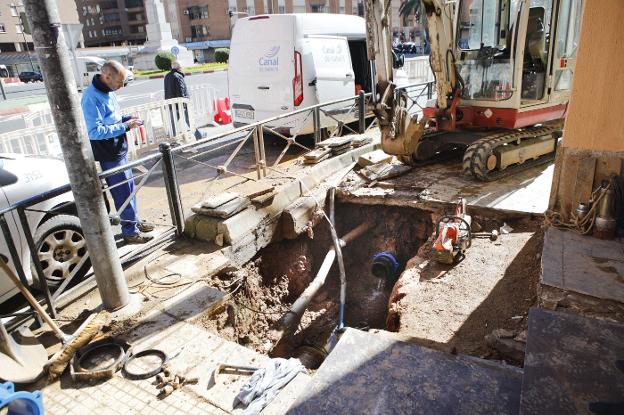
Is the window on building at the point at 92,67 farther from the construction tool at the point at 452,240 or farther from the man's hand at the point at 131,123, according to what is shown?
the construction tool at the point at 452,240

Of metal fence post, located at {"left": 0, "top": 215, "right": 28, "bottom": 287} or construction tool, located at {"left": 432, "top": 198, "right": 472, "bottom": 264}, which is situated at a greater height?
metal fence post, located at {"left": 0, "top": 215, "right": 28, "bottom": 287}

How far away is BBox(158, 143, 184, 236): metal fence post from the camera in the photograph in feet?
17.8

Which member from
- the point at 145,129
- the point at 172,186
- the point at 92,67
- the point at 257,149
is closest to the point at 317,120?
the point at 257,149

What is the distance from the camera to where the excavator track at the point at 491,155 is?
23.2ft

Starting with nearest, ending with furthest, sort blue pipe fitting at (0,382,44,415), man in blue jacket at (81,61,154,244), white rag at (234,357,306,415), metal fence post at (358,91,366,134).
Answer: blue pipe fitting at (0,382,44,415)
white rag at (234,357,306,415)
man in blue jacket at (81,61,154,244)
metal fence post at (358,91,366,134)

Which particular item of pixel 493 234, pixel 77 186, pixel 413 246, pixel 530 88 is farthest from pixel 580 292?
pixel 530 88

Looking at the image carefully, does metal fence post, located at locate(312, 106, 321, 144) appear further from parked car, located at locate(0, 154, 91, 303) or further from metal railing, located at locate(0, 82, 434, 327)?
parked car, located at locate(0, 154, 91, 303)

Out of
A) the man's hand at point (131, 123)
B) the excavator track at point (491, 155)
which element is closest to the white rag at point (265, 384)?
the man's hand at point (131, 123)

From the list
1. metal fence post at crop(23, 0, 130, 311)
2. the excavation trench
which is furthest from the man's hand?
the excavation trench

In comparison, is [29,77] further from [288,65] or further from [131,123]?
[131,123]

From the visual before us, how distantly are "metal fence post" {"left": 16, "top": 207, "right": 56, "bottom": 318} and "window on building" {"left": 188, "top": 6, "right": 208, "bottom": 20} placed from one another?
205 feet

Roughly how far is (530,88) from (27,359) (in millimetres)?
8146

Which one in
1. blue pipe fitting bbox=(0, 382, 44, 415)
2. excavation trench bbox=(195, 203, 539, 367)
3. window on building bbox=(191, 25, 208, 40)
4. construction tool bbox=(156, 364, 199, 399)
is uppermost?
window on building bbox=(191, 25, 208, 40)

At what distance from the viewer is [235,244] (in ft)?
18.8
